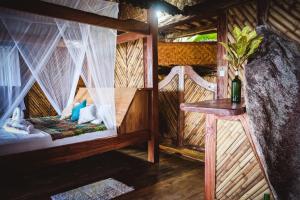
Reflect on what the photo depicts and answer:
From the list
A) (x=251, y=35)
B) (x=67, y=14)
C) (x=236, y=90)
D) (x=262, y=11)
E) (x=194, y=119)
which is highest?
(x=262, y=11)

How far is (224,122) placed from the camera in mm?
2379

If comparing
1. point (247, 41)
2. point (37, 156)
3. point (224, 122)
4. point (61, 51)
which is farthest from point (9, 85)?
point (247, 41)

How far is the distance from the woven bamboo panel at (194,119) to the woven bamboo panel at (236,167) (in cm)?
232

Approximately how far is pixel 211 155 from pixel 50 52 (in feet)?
8.60

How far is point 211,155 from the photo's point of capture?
2.50 metres

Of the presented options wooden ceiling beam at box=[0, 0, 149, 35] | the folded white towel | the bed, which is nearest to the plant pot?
the bed

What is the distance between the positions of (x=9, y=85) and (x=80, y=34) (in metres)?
1.30

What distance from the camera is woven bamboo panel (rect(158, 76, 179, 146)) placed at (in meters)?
5.27

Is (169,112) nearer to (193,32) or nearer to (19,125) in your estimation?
(193,32)

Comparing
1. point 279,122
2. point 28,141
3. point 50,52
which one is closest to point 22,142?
point 28,141

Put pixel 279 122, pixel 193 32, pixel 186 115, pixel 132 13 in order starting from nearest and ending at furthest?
pixel 279 122 < pixel 186 115 < pixel 132 13 < pixel 193 32

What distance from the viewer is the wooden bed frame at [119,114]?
3123mm

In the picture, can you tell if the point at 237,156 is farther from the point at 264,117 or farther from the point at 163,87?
the point at 163,87

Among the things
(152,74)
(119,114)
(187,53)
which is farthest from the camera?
(187,53)
